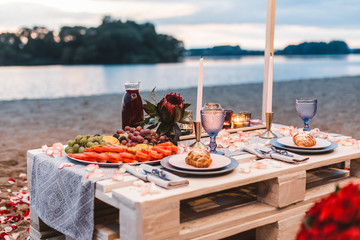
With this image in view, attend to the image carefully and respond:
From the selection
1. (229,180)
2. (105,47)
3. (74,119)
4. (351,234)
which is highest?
(105,47)

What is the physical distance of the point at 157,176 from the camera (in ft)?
4.24

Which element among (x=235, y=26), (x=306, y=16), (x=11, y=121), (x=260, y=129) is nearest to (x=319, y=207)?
(x=260, y=129)

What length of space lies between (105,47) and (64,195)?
70.6 ft

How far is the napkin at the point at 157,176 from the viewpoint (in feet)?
3.99

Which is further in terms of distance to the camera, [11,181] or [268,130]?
[11,181]

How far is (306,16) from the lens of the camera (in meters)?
15.1

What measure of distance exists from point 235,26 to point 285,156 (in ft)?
58.7

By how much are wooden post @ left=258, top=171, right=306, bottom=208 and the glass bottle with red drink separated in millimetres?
680

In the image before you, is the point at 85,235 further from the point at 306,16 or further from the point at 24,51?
the point at 24,51

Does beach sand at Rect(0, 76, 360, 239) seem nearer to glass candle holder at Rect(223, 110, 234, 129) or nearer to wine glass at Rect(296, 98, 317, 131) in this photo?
glass candle holder at Rect(223, 110, 234, 129)

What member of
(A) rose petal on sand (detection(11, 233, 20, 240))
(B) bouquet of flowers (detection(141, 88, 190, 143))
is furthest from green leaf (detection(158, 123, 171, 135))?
(A) rose petal on sand (detection(11, 233, 20, 240))

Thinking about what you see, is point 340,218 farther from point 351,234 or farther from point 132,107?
point 132,107

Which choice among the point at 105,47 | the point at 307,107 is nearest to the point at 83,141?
the point at 307,107


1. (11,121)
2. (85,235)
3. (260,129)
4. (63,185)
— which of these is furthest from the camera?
(11,121)
